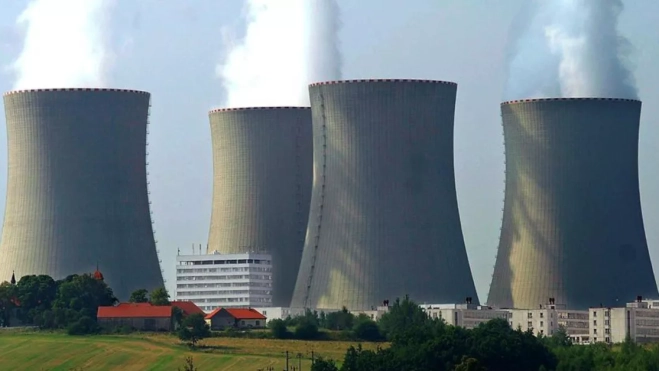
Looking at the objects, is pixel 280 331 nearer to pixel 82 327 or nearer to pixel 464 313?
pixel 82 327

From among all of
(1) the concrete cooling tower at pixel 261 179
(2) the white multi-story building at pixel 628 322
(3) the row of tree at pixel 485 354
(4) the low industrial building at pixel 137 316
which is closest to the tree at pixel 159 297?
(4) the low industrial building at pixel 137 316

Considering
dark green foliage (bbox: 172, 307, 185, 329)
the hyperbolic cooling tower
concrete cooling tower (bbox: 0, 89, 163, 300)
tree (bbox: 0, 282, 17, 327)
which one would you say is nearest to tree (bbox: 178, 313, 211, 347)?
dark green foliage (bbox: 172, 307, 185, 329)

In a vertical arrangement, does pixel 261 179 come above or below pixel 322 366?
above

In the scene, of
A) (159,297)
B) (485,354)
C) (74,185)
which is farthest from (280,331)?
(485,354)

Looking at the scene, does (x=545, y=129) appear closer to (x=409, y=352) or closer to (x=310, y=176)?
(x=310, y=176)

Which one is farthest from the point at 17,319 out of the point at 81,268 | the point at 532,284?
the point at 532,284

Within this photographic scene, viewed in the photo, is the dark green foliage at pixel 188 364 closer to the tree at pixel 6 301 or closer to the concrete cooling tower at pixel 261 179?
the tree at pixel 6 301
